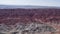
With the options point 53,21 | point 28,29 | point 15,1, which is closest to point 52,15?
point 53,21

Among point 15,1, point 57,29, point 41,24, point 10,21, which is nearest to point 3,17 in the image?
point 10,21

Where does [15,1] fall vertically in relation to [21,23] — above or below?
above

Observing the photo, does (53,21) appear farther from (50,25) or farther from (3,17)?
(3,17)

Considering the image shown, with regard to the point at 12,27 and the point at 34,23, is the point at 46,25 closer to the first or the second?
the point at 34,23

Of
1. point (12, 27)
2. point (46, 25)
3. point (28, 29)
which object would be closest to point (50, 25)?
point (46, 25)

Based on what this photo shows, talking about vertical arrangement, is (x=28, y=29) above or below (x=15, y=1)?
below
